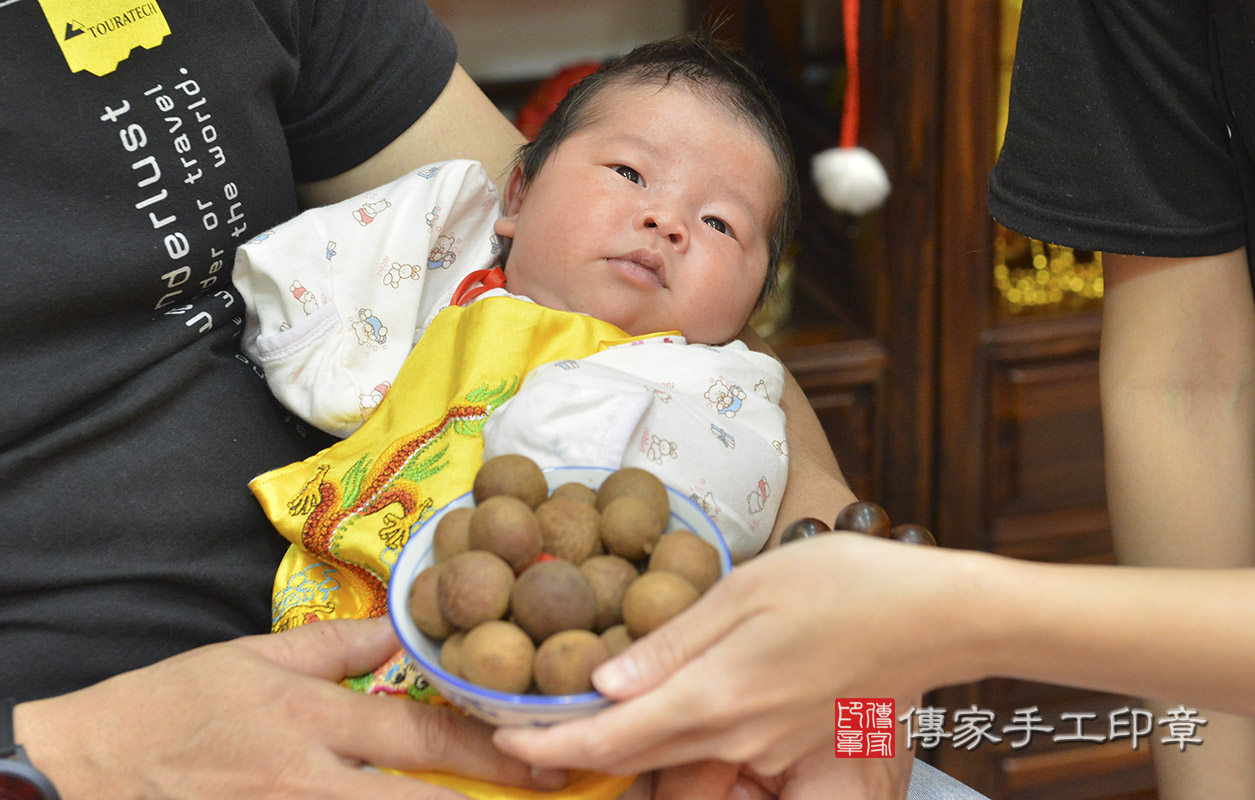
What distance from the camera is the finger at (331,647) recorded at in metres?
0.82

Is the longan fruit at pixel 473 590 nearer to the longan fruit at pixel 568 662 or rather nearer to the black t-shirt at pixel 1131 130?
the longan fruit at pixel 568 662

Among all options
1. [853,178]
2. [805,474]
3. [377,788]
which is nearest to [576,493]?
[377,788]

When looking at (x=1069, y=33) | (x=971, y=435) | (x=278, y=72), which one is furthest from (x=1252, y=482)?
(x=278, y=72)

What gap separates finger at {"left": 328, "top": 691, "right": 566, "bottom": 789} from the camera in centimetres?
77

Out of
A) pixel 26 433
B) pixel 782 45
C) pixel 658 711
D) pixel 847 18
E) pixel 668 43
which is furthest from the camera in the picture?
pixel 782 45

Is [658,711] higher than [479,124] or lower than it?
lower

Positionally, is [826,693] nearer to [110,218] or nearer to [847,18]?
[110,218]

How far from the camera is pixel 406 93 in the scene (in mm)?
1226

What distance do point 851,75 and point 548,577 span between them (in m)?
1.23

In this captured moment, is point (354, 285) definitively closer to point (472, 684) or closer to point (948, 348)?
point (472, 684)

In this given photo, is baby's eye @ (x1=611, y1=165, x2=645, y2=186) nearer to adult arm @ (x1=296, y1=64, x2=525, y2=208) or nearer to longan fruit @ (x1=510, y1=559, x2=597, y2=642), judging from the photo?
adult arm @ (x1=296, y1=64, x2=525, y2=208)

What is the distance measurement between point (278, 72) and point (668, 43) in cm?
53

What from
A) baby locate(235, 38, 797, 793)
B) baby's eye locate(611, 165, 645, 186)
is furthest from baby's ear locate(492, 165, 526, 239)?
baby's eye locate(611, 165, 645, 186)

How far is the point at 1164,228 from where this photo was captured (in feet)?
3.27
